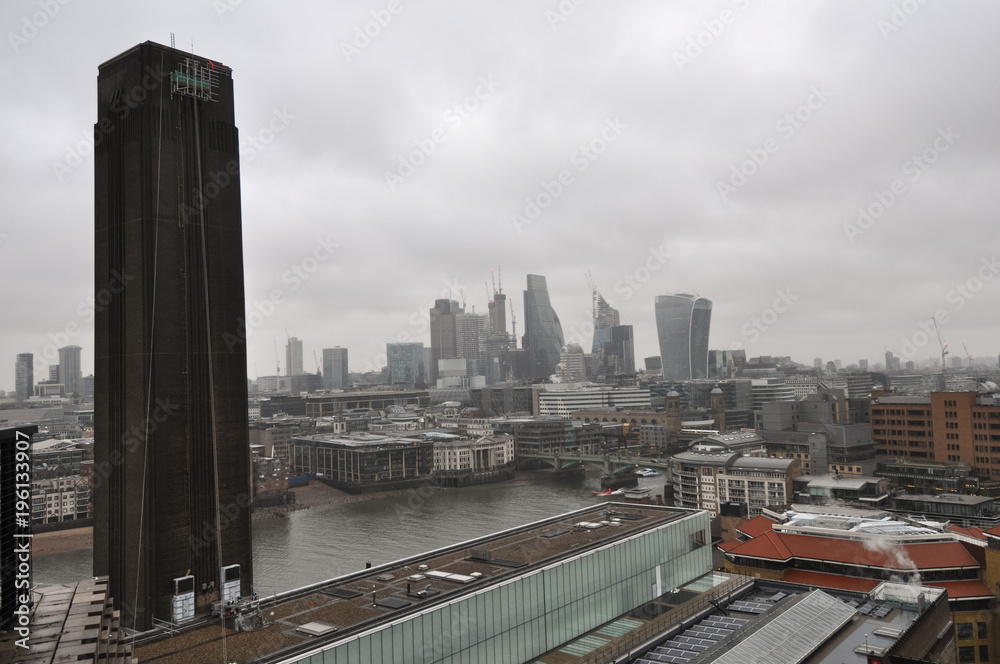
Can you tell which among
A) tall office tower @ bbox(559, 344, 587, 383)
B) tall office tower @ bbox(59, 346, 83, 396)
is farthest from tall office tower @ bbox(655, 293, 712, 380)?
tall office tower @ bbox(59, 346, 83, 396)

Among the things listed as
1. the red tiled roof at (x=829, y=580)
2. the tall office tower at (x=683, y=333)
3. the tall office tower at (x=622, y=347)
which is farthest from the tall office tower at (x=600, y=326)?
the red tiled roof at (x=829, y=580)

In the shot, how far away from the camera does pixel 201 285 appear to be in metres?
16.9

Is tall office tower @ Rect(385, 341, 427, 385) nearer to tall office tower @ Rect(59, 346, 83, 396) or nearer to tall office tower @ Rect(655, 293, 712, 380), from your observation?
tall office tower @ Rect(655, 293, 712, 380)

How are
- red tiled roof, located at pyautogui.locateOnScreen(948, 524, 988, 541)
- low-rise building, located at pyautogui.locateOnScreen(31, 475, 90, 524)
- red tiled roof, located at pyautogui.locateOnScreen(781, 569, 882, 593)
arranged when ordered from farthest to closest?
low-rise building, located at pyautogui.locateOnScreen(31, 475, 90, 524)
red tiled roof, located at pyautogui.locateOnScreen(948, 524, 988, 541)
red tiled roof, located at pyautogui.locateOnScreen(781, 569, 882, 593)

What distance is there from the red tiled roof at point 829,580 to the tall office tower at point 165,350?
1756 cm

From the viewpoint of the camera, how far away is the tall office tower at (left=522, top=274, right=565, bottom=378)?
574 ft

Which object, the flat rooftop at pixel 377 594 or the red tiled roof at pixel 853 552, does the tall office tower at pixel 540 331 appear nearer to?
the red tiled roof at pixel 853 552

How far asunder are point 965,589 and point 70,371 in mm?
130687

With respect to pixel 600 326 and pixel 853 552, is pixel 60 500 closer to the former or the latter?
pixel 853 552

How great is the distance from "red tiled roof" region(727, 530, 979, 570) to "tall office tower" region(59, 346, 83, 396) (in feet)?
392

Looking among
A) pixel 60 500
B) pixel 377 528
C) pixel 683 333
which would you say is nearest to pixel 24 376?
pixel 60 500

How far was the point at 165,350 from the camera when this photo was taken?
53.2 feet

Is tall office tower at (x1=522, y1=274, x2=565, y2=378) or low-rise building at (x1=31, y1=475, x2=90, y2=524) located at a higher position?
tall office tower at (x1=522, y1=274, x2=565, y2=378)

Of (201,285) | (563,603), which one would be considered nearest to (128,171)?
(201,285)
